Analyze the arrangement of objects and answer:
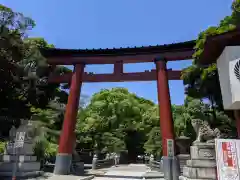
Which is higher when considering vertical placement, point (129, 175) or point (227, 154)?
point (227, 154)

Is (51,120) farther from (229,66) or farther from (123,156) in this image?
(123,156)

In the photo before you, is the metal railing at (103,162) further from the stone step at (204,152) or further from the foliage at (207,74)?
the stone step at (204,152)

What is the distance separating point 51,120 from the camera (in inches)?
783

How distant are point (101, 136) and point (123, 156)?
6.29m

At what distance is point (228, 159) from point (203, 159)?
3.65m

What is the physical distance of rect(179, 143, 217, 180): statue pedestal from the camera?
1072 cm

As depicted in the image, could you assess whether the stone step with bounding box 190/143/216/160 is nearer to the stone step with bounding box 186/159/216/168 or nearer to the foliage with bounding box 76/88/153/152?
the stone step with bounding box 186/159/216/168

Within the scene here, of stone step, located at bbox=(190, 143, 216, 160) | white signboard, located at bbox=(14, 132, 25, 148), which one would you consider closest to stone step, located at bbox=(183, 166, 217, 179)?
stone step, located at bbox=(190, 143, 216, 160)

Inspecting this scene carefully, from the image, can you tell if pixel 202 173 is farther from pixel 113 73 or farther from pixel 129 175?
pixel 113 73

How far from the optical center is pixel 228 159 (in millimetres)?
7477

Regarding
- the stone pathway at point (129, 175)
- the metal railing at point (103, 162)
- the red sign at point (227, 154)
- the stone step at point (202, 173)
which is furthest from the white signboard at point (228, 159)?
the metal railing at point (103, 162)

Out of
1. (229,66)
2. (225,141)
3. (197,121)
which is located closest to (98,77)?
(197,121)

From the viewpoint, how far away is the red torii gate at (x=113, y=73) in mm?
17094

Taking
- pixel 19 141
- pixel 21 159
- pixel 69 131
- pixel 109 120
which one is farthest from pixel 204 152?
pixel 109 120
